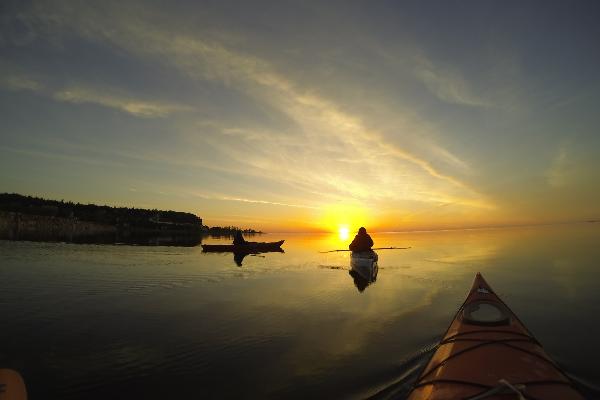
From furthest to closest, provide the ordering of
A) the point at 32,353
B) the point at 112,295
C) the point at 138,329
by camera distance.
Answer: the point at 112,295, the point at 138,329, the point at 32,353

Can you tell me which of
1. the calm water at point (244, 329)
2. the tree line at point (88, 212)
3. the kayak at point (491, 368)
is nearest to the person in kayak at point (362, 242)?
the calm water at point (244, 329)

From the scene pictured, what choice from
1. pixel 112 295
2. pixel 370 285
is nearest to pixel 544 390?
pixel 370 285

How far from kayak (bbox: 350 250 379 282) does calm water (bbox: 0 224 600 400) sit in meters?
3.02

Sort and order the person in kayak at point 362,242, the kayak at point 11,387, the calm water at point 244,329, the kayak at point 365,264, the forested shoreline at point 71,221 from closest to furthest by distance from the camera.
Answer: the kayak at point 11,387 → the calm water at point 244,329 → the kayak at point 365,264 → the person in kayak at point 362,242 → the forested shoreline at point 71,221

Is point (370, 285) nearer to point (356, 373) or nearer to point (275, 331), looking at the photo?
point (275, 331)

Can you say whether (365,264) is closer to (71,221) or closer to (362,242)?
(362,242)

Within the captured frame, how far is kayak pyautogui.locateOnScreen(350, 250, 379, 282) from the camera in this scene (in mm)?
28584

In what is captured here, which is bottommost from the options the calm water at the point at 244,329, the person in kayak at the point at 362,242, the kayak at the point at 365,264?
the calm water at the point at 244,329

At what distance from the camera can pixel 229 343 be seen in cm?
1127

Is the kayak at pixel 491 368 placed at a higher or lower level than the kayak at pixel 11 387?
higher

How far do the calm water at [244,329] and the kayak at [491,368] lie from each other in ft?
7.55

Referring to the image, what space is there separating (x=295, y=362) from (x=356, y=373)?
1983mm

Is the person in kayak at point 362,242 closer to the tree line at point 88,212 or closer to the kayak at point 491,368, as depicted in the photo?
the kayak at point 491,368

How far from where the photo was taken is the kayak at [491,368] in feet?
16.6
